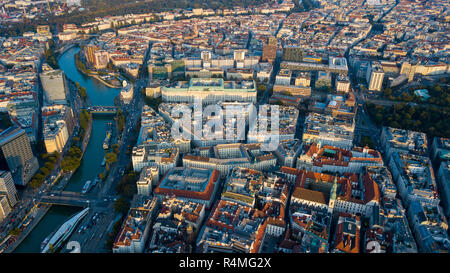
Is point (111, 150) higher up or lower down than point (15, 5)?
lower down

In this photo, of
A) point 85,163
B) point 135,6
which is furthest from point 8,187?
point 135,6

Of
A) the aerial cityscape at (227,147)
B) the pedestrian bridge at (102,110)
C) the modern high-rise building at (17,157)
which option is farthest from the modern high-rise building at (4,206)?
the pedestrian bridge at (102,110)

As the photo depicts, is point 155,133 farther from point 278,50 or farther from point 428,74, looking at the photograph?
point 428,74

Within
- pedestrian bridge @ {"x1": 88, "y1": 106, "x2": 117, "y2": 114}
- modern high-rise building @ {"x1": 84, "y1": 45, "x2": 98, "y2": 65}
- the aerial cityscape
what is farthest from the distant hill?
pedestrian bridge @ {"x1": 88, "y1": 106, "x2": 117, "y2": 114}

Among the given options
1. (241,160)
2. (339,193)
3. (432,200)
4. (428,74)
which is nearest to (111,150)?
(241,160)

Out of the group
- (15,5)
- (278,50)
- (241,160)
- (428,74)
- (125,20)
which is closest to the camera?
(241,160)
